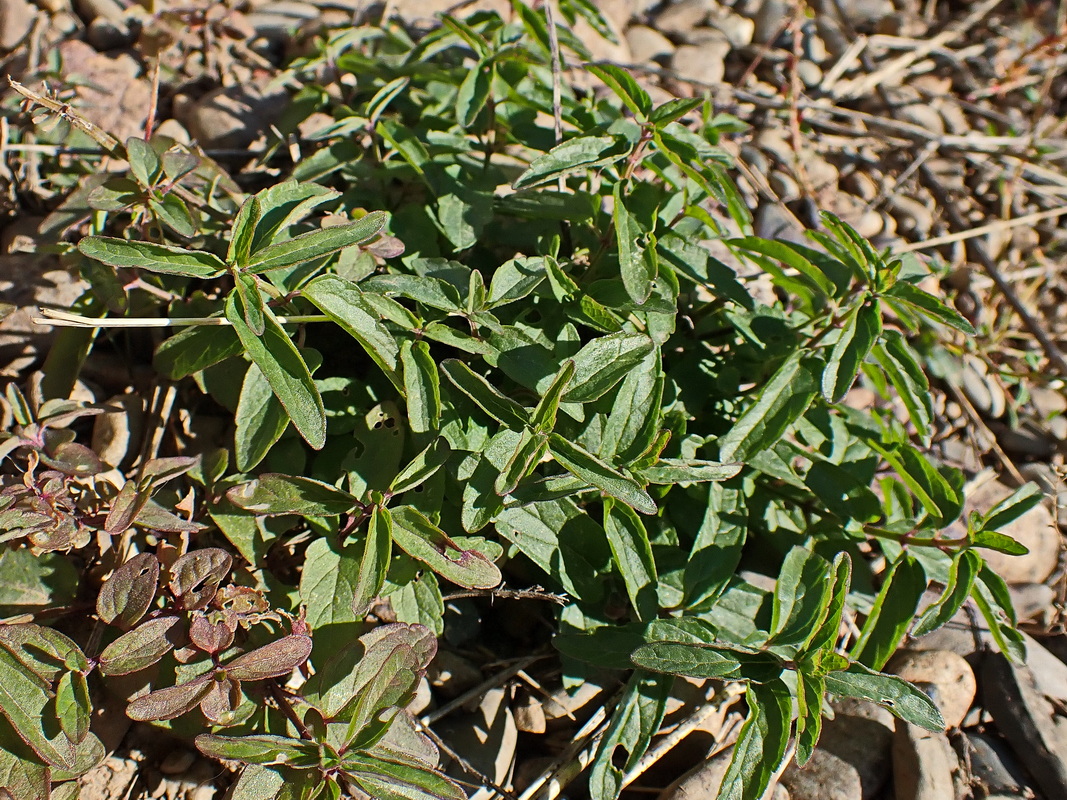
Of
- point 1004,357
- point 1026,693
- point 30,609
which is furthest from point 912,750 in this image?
point 30,609

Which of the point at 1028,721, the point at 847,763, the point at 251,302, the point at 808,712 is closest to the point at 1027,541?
the point at 1028,721

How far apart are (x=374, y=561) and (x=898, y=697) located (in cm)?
135

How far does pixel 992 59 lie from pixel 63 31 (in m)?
4.98

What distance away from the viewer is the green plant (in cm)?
216

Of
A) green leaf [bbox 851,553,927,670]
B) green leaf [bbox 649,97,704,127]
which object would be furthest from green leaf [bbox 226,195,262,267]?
green leaf [bbox 851,553,927,670]

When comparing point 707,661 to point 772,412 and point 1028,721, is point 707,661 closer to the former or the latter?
point 772,412

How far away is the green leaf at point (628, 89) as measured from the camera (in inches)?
101

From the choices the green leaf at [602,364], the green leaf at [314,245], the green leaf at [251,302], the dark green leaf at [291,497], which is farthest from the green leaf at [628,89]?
the dark green leaf at [291,497]

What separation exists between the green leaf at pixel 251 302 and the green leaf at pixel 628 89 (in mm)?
1197

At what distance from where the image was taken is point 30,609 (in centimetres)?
233

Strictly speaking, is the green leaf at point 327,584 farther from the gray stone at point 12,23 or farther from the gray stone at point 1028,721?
the gray stone at point 12,23

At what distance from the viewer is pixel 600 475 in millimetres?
2199

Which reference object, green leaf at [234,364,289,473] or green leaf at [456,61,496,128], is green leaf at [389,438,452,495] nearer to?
green leaf at [234,364,289,473]

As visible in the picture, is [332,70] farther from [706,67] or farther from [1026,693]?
[1026,693]
